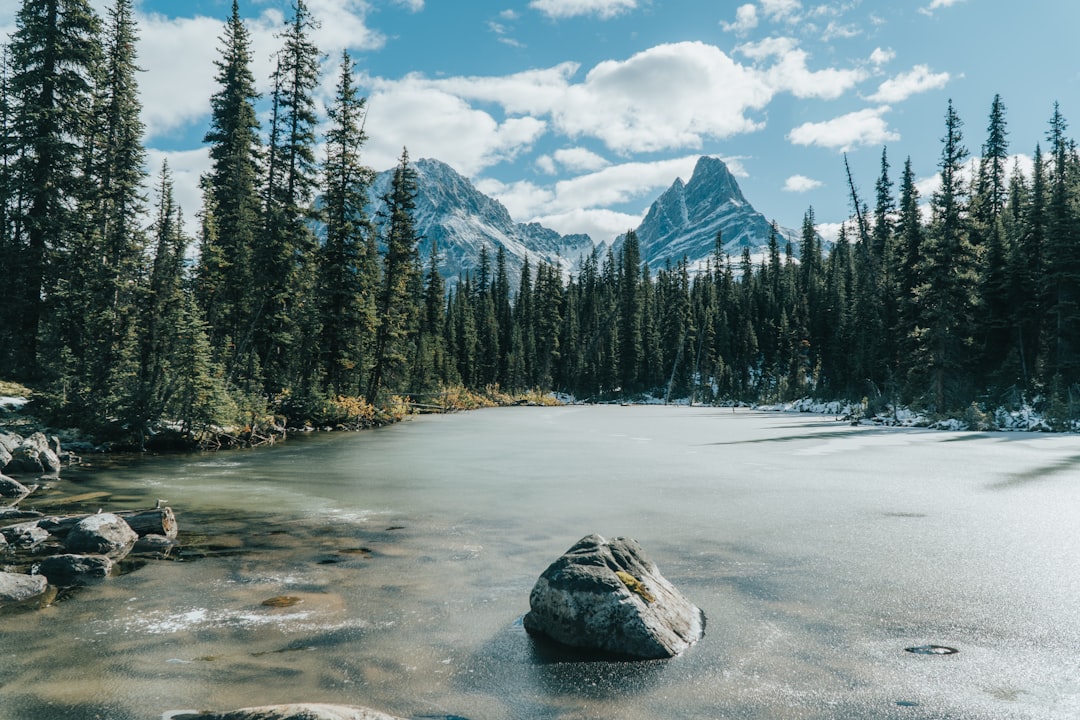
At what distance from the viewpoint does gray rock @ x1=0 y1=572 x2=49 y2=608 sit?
6.46m

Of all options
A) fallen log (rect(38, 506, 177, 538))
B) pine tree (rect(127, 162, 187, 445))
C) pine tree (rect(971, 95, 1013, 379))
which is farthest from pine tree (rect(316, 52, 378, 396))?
pine tree (rect(971, 95, 1013, 379))

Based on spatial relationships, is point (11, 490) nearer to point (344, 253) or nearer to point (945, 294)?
point (344, 253)

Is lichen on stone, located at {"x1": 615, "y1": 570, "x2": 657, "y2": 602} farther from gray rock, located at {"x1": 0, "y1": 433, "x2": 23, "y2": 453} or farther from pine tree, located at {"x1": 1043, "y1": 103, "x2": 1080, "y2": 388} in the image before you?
pine tree, located at {"x1": 1043, "y1": 103, "x2": 1080, "y2": 388}

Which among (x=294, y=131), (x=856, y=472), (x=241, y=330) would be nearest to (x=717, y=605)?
(x=856, y=472)

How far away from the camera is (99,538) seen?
828cm

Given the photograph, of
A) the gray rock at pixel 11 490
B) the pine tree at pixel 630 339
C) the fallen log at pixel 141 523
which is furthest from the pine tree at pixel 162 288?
the pine tree at pixel 630 339

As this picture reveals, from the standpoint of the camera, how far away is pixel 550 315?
327 feet

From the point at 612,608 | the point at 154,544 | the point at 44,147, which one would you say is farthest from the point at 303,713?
the point at 44,147

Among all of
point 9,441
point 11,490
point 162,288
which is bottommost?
point 11,490

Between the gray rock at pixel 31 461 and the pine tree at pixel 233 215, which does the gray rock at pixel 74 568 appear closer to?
the gray rock at pixel 31 461

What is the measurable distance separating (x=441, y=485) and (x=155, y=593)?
786 centimetres

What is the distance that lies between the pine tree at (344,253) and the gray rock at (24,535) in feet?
78.4

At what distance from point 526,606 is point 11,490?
1250 cm

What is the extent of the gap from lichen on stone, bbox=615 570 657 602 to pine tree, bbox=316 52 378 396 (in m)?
29.5
